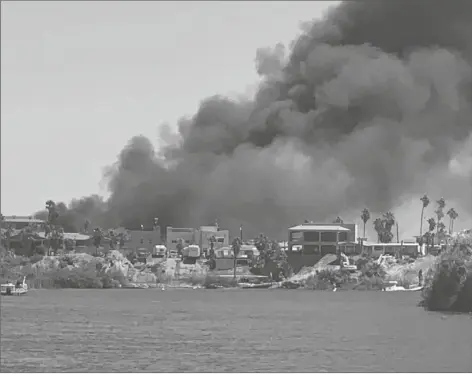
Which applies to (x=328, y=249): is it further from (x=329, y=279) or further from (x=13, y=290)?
(x=13, y=290)

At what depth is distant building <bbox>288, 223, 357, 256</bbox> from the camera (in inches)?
5453

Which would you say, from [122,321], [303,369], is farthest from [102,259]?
[303,369]

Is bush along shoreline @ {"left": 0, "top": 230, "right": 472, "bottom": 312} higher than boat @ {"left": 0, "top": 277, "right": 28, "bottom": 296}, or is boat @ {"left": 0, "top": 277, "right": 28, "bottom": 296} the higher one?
bush along shoreline @ {"left": 0, "top": 230, "right": 472, "bottom": 312}

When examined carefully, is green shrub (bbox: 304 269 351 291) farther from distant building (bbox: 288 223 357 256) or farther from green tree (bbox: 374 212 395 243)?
green tree (bbox: 374 212 395 243)

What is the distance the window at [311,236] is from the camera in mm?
138750

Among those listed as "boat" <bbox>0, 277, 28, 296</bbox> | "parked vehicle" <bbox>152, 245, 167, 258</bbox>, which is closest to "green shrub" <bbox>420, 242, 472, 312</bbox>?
"boat" <bbox>0, 277, 28, 296</bbox>

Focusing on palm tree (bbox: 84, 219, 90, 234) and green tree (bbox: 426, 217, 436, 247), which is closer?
green tree (bbox: 426, 217, 436, 247)

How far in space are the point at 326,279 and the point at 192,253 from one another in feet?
70.3

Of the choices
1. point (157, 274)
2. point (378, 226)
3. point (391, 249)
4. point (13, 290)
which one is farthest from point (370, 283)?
point (13, 290)

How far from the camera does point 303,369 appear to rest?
41.0 meters

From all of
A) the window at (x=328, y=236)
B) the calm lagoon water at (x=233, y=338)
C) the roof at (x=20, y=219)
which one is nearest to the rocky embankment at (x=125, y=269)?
the window at (x=328, y=236)

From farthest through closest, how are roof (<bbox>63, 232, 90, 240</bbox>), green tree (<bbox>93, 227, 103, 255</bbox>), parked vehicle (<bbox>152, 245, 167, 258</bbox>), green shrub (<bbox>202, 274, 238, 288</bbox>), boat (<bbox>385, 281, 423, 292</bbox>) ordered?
parked vehicle (<bbox>152, 245, 167, 258</bbox>) < roof (<bbox>63, 232, 90, 240</bbox>) < green tree (<bbox>93, 227, 103, 255</bbox>) < green shrub (<bbox>202, 274, 238, 288</bbox>) < boat (<bbox>385, 281, 423, 292</bbox>)

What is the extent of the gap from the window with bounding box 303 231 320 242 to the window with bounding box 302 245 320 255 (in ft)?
2.66

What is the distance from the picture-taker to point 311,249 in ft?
457
